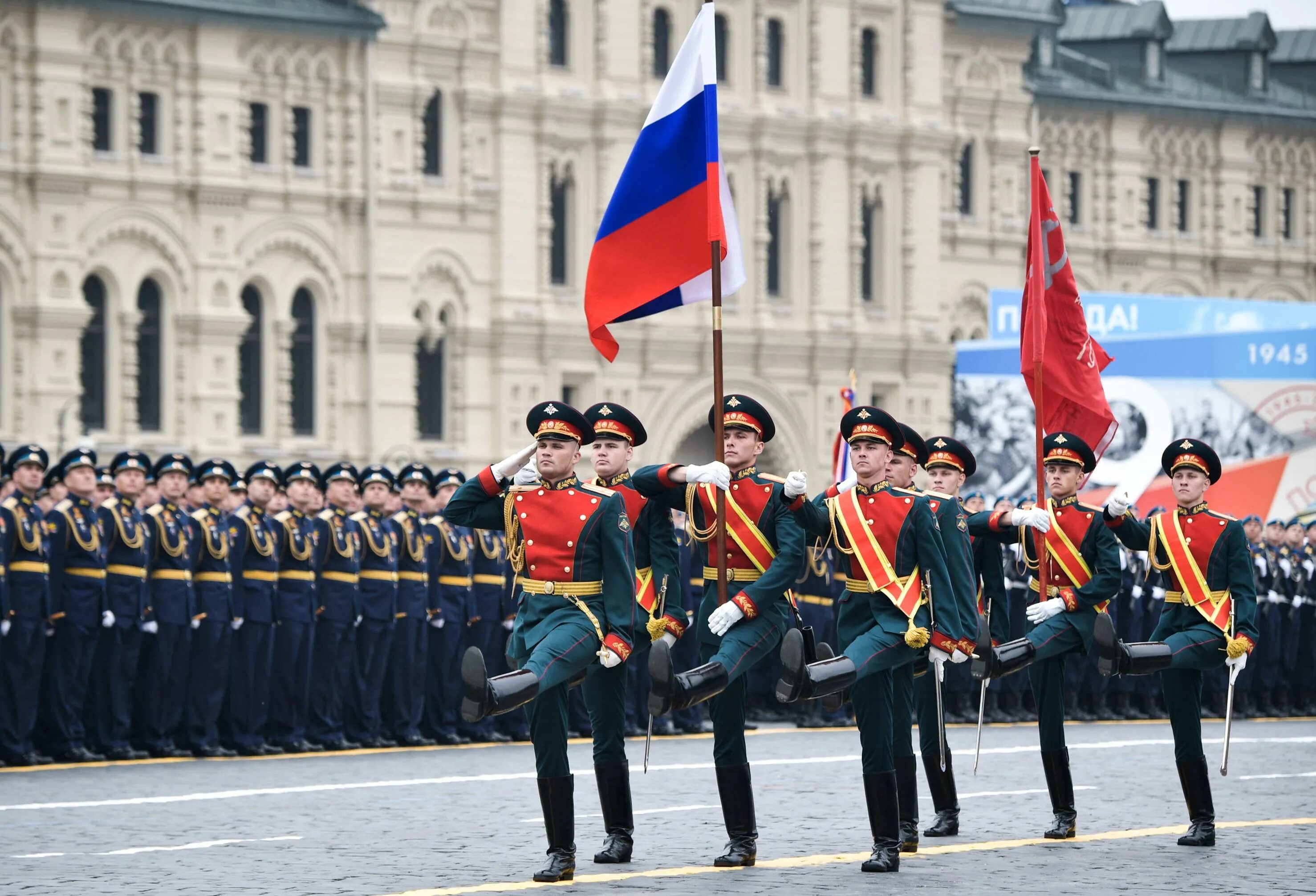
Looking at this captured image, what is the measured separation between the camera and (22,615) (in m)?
15.1

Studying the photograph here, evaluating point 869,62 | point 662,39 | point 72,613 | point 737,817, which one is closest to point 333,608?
point 72,613

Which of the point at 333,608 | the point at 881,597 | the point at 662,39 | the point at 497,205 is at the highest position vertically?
the point at 662,39

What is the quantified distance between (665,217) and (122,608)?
5962 mm

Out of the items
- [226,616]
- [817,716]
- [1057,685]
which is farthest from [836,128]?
[1057,685]

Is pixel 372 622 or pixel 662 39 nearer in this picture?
pixel 372 622

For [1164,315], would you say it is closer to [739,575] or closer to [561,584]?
[739,575]

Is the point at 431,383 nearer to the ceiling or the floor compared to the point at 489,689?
nearer to the ceiling

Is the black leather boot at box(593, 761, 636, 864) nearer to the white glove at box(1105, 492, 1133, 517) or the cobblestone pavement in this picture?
the cobblestone pavement

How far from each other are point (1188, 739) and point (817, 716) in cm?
824

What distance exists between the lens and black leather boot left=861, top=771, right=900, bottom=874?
10.1 m

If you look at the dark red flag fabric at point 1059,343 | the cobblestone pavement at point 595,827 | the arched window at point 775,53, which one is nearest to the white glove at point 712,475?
the cobblestone pavement at point 595,827

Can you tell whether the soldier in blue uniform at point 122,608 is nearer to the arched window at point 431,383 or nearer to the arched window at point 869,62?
the arched window at point 431,383

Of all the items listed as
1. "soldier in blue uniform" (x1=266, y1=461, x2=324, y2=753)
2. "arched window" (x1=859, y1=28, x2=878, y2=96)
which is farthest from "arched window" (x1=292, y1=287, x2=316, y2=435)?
"soldier in blue uniform" (x1=266, y1=461, x2=324, y2=753)

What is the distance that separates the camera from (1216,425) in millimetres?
31266
